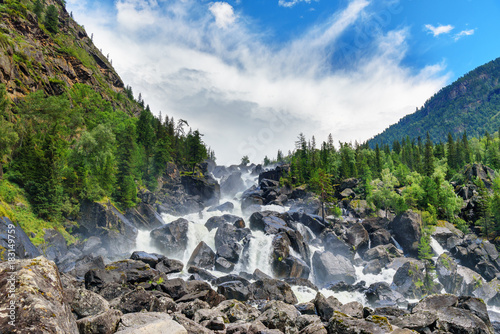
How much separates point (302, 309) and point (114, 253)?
33051 mm

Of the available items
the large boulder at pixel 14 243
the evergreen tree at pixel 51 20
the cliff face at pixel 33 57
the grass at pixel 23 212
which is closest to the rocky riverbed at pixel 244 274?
the large boulder at pixel 14 243

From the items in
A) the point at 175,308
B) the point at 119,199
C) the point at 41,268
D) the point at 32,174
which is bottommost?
the point at 175,308

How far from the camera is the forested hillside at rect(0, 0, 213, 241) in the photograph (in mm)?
38059

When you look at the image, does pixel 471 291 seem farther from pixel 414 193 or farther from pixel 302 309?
pixel 414 193

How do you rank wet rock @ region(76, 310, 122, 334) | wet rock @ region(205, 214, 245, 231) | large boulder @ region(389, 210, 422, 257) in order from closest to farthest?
1. wet rock @ region(76, 310, 122, 334)
2. wet rock @ region(205, 214, 245, 231)
3. large boulder @ region(389, 210, 422, 257)

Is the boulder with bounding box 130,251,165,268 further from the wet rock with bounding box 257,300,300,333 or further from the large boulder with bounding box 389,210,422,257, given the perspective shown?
the large boulder with bounding box 389,210,422,257

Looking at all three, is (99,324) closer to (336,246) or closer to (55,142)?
(55,142)

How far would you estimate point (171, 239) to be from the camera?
4706 centimetres

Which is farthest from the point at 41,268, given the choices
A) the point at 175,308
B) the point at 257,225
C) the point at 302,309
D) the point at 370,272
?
the point at 370,272

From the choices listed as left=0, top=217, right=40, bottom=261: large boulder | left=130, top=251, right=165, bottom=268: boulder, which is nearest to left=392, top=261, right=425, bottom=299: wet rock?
left=130, top=251, right=165, bottom=268: boulder

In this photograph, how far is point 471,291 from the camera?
1561 inches

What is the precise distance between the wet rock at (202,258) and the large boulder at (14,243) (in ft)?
62.4

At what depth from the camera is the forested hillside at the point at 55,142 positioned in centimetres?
3806

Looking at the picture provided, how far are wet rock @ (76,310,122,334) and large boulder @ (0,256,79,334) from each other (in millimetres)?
2533
